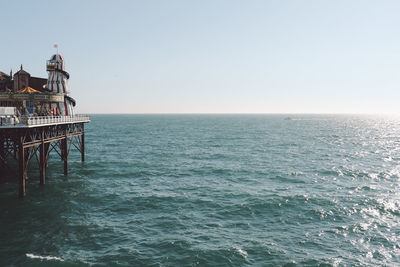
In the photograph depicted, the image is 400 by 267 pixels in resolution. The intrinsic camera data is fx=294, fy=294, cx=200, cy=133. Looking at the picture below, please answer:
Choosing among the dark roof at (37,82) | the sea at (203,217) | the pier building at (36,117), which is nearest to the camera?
the sea at (203,217)

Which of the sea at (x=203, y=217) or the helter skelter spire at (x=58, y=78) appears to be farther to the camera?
the helter skelter spire at (x=58, y=78)

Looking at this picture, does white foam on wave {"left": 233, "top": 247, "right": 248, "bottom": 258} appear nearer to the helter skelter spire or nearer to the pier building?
the pier building

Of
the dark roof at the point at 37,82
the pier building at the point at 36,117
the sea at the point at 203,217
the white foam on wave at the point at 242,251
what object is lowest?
the white foam on wave at the point at 242,251

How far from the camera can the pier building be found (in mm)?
27875

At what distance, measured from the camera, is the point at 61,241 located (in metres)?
20.3

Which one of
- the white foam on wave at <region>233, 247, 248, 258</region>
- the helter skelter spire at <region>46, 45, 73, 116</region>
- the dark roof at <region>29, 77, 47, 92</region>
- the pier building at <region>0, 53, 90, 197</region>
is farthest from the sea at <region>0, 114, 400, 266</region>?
the dark roof at <region>29, 77, 47, 92</region>

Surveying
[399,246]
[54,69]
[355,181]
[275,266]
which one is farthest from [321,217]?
[54,69]

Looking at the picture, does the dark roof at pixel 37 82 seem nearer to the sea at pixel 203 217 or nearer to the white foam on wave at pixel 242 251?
the sea at pixel 203 217

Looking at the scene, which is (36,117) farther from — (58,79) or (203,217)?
(58,79)

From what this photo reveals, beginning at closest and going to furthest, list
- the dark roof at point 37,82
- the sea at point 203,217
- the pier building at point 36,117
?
the sea at point 203,217 < the pier building at point 36,117 < the dark roof at point 37,82

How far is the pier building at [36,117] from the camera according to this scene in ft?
91.5

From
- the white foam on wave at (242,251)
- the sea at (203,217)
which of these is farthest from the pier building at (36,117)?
the white foam on wave at (242,251)

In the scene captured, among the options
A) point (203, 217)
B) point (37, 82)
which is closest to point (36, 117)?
point (203, 217)

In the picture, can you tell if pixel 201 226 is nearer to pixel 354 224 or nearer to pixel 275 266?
pixel 275 266
